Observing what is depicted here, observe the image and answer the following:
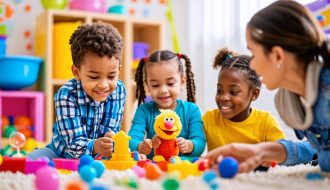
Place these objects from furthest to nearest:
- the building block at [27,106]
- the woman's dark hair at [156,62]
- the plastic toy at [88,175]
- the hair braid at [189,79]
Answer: the building block at [27,106] → the hair braid at [189,79] → the woman's dark hair at [156,62] → the plastic toy at [88,175]

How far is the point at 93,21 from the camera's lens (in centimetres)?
321

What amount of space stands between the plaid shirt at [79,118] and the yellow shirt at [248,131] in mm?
349

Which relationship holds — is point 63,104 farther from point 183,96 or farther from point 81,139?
point 183,96

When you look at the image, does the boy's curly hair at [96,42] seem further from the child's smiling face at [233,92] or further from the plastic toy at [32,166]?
the plastic toy at [32,166]

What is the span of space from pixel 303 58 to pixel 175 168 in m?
0.34

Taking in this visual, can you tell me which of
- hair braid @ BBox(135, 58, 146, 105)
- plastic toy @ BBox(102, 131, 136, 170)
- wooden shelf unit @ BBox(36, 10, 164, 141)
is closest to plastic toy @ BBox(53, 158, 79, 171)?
plastic toy @ BBox(102, 131, 136, 170)

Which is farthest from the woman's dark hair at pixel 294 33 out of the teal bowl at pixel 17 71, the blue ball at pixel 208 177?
the teal bowl at pixel 17 71

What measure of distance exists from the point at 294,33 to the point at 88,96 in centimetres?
81

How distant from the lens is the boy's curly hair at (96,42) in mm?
1504

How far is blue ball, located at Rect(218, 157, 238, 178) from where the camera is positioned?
2.83ft

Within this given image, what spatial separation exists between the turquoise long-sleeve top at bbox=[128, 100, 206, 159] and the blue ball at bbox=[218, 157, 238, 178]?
761mm

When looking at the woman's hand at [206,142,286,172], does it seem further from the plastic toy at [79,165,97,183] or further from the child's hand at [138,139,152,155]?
the child's hand at [138,139,152,155]

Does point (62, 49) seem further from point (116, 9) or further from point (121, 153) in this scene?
point (121, 153)

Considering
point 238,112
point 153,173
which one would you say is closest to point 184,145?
point 238,112
